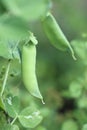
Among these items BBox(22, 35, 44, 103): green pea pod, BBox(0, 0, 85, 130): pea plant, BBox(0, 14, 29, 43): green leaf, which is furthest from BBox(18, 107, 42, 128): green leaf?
BBox(0, 14, 29, 43): green leaf

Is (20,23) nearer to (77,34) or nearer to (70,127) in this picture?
(70,127)

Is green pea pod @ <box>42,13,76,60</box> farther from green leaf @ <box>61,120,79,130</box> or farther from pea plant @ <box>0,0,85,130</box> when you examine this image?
green leaf @ <box>61,120,79,130</box>

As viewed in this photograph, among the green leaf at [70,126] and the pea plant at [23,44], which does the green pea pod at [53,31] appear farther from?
the green leaf at [70,126]

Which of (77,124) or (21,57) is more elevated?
(21,57)

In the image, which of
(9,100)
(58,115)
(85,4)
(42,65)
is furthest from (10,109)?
(85,4)

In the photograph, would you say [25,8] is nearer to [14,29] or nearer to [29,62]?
[14,29]
